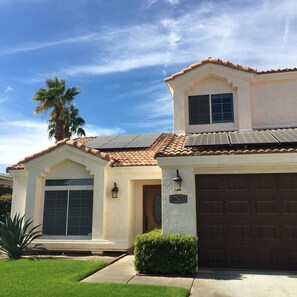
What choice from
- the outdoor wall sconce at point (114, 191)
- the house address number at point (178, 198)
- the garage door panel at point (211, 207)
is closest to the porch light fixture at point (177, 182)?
the house address number at point (178, 198)

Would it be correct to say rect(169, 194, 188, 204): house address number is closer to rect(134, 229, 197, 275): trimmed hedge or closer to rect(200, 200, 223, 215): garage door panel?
rect(200, 200, 223, 215): garage door panel

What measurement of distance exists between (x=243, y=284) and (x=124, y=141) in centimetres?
1020

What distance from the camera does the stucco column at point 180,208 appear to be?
9.62m

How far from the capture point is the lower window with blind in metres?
12.9

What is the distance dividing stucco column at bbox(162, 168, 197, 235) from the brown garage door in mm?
377

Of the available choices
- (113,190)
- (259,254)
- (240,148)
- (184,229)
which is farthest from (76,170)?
(259,254)

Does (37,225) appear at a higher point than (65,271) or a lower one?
higher

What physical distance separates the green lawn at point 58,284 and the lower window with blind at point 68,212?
2.91 m

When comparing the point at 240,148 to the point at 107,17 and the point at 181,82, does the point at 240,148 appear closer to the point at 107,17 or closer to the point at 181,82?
the point at 181,82

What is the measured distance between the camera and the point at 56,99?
1014 inches

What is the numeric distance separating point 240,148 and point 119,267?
5487 mm

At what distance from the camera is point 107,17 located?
11.5 meters

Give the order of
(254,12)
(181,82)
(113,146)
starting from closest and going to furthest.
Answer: (254,12), (181,82), (113,146)

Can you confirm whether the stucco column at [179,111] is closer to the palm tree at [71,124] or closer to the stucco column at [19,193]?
the stucco column at [19,193]
